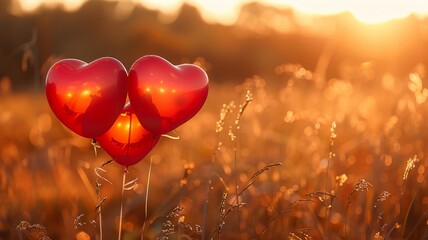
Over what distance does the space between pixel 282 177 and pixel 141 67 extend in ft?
4.67

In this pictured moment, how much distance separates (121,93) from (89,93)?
8cm

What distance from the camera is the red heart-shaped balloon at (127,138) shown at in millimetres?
1978

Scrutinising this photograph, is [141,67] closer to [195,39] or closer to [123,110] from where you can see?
[123,110]

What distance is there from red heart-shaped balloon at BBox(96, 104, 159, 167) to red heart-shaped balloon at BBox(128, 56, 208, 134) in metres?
0.09

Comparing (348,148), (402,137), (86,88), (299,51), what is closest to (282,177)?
(348,148)

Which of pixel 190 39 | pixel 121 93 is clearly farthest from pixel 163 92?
pixel 190 39

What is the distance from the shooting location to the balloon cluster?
1.83 metres

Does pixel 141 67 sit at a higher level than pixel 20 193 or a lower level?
higher

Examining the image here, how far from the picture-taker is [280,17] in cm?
2050

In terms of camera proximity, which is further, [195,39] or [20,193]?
[195,39]

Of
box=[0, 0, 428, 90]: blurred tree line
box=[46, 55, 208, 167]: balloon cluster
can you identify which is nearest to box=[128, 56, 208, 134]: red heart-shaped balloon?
box=[46, 55, 208, 167]: balloon cluster

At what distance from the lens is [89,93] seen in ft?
6.05

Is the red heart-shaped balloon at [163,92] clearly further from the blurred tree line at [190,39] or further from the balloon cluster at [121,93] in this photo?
the blurred tree line at [190,39]

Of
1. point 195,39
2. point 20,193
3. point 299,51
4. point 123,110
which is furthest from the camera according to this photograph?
point 195,39
